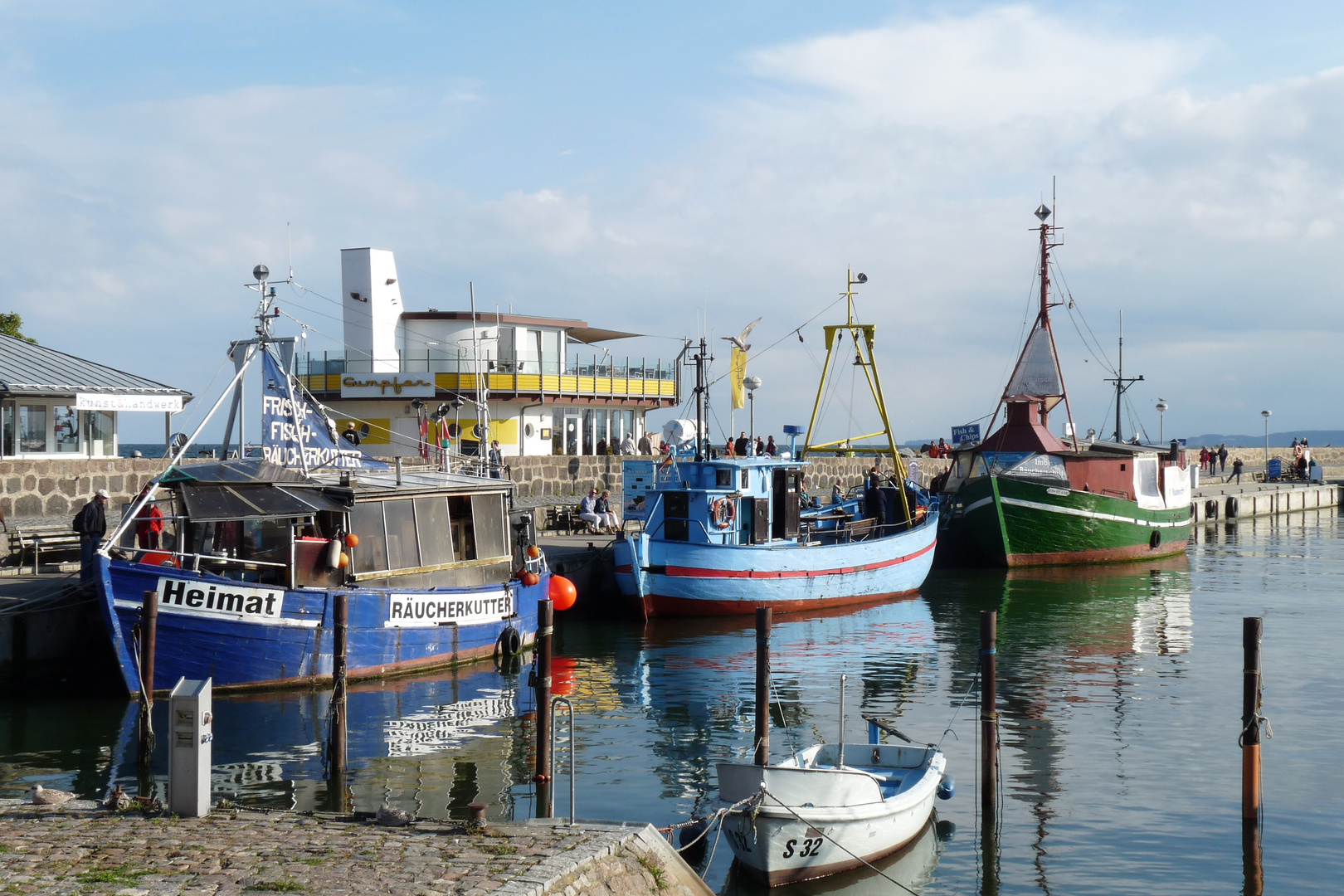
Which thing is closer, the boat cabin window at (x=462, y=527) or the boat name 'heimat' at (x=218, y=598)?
the boat name 'heimat' at (x=218, y=598)

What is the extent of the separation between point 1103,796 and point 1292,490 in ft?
207

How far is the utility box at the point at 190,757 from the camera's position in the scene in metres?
10.4

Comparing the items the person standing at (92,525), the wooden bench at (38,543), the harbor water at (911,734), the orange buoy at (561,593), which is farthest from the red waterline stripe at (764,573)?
Result: the wooden bench at (38,543)

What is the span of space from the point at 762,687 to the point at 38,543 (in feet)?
51.2

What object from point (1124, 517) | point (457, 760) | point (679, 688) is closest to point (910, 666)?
point (679, 688)

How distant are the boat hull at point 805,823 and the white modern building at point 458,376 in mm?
29505

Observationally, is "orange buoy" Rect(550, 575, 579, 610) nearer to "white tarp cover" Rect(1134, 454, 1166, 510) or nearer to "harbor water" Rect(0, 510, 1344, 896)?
"harbor water" Rect(0, 510, 1344, 896)

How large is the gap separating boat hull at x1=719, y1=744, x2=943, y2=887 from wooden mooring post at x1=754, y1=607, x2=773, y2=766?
1.14 meters

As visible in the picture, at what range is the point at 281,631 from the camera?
18.5 m

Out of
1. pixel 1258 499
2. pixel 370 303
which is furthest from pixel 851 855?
pixel 1258 499

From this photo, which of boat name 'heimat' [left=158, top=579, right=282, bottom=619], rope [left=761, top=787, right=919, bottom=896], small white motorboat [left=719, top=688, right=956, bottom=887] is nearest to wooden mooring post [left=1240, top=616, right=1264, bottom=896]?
small white motorboat [left=719, top=688, right=956, bottom=887]

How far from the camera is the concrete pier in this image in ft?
202

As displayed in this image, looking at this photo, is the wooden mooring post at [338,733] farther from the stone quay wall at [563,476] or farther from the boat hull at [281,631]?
the stone quay wall at [563,476]

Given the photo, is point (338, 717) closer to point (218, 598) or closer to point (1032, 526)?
point (218, 598)
